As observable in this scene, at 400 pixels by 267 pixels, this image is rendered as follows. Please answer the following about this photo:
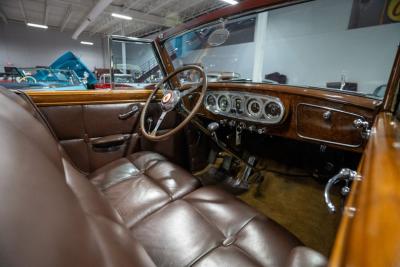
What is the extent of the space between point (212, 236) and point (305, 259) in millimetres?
299

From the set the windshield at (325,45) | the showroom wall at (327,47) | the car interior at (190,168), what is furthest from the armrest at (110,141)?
the showroom wall at (327,47)

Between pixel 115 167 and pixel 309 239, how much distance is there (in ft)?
3.99

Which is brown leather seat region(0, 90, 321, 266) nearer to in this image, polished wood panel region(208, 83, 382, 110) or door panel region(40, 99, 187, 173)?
door panel region(40, 99, 187, 173)

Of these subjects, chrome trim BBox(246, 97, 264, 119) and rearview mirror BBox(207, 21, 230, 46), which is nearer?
chrome trim BBox(246, 97, 264, 119)

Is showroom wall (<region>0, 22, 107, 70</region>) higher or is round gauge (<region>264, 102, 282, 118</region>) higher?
showroom wall (<region>0, 22, 107, 70</region>)

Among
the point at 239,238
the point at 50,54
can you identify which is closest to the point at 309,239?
the point at 239,238

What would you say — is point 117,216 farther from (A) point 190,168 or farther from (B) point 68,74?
(B) point 68,74

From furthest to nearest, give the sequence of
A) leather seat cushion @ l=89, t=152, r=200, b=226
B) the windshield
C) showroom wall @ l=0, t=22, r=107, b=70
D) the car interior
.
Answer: showroom wall @ l=0, t=22, r=107, b=70 < the windshield < leather seat cushion @ l=89, t=152, r=200, b=226 < the car interior

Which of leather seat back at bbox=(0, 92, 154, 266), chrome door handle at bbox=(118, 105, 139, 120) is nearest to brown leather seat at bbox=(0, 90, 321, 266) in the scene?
leather seat back at bbox=(0, 92, 154, 266)


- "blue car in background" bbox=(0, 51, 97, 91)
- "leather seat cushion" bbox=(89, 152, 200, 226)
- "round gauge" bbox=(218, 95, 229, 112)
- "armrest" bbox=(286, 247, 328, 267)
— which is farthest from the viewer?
"blue car in background" bbox=(0, 51, 97, 91)

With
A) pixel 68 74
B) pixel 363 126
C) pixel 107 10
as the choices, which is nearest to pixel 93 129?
pixel 363 126

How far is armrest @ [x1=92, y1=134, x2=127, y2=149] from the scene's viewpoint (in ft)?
4.66

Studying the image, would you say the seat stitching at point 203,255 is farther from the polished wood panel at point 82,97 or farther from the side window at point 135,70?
the side window at point 135,70

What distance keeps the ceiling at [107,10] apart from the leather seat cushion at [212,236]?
8.31m
